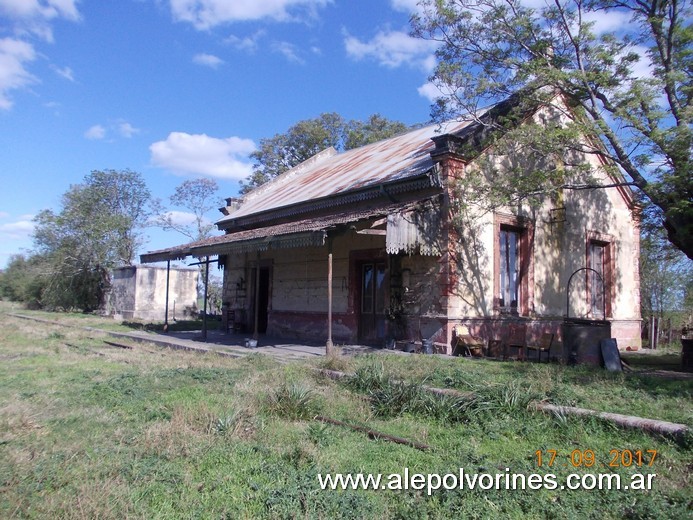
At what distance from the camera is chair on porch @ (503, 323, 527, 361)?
1269 centimetres

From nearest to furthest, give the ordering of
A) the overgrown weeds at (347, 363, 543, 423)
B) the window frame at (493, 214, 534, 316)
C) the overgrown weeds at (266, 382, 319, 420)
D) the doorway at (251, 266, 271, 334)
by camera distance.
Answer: the overgrown weeds at (347, 363, 543, 423), the overgrown weeds at (266, 382, 319, 420), the window frame at (493, 214, 534, 316), the doorway at (251, 266, 271, 334)

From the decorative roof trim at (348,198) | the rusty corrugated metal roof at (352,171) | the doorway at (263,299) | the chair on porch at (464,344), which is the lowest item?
the chair on porch at (464,344)

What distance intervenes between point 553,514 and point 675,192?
865 centimetres

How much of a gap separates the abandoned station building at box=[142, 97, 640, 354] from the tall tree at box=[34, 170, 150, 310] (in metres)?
15.5

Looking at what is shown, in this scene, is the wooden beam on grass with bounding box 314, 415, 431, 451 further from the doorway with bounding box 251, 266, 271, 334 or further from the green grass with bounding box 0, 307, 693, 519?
the doorway with bounding box 251, 266, 271, 334

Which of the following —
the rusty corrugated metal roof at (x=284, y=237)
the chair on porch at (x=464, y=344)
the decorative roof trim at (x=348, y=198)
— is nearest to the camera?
the rusty corrugated metal roof at (x=284, y=237)

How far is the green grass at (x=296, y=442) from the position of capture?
153 inches

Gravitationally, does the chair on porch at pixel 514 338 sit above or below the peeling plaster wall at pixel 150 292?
below

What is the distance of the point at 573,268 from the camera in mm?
15344

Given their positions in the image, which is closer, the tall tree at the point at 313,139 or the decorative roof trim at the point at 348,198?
the decorative roof trim at the point at 348,198

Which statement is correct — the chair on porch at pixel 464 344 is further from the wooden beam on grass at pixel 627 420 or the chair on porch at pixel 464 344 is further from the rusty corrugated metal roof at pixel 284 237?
the wooden beam on grass at pixel 627 420

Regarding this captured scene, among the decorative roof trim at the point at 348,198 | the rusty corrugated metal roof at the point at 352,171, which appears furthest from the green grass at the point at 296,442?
the rusty corrugated metal roof at the point at 352,171

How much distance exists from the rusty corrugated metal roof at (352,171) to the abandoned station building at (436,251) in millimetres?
107

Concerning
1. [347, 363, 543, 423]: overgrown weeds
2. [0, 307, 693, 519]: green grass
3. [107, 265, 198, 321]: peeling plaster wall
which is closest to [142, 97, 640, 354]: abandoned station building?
[0, 307, 693, 519]: green grass
